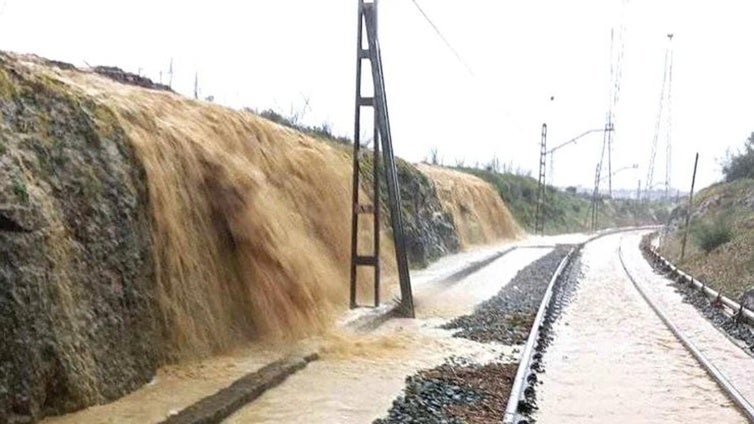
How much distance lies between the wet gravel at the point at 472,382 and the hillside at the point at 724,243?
25.4ft

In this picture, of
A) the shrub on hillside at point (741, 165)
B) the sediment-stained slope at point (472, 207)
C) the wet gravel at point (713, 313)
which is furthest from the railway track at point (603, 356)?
the shrub on hillside at point (741, 165)

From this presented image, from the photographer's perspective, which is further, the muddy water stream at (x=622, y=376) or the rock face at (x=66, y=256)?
the muddy water stream at (x=622, y=376)

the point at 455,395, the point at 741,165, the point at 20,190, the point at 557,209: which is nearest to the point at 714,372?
the point at 455,395

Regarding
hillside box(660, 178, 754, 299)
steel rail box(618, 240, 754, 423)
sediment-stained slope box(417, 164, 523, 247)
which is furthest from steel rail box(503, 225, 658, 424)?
sediment-stained slope box(417, 164, 523, 247)

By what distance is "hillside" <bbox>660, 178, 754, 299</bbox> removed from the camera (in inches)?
902

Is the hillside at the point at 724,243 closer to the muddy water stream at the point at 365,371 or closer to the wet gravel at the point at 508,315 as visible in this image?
the wet gravel at the point at 508,315

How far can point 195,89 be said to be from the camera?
2352 centimetres

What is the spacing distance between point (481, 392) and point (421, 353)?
2760 millimetres

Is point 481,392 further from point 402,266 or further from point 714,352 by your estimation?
point 402,266

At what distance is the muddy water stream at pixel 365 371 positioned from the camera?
8.44 meters

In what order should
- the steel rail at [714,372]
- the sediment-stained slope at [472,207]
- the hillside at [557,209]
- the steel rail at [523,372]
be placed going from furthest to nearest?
the hillside at [557,209] < the sediment-stained slope at [472,207] < the steel rail at [714,372] < the steel rail at [523,372]

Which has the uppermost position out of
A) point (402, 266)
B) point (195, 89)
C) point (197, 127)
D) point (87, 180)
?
point (195, 89)

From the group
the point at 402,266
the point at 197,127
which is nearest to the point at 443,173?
the point at 402,266

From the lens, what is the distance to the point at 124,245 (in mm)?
8992
